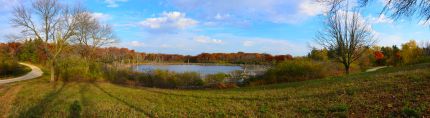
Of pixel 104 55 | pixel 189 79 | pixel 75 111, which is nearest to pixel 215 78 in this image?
pixel 189 79

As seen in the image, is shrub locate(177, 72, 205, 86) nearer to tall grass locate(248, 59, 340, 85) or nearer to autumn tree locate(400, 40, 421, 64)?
tall grass locate(248, 59, 340, 85)

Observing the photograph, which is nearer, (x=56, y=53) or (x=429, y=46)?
(x=56, y=53)

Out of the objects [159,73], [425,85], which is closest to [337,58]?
[159,73]

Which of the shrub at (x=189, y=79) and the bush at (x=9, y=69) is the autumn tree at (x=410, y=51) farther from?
the bush at (x=9, y=69)

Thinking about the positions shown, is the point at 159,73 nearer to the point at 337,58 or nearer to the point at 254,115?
the point at 337,58

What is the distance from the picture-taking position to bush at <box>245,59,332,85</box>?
97.8 feet

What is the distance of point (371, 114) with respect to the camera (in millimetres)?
7262

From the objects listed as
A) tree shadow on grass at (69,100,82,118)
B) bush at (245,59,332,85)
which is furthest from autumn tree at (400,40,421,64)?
tree shadow on grass at (69,100,82,118)

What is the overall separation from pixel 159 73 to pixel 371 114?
27.3 metres

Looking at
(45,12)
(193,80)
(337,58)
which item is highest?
(45,12)

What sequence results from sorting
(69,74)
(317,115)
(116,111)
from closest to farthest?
1. (317,115)
2. (116,111)
3. (69,74)

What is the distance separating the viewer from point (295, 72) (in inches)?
1196

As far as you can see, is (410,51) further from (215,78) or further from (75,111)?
(75,111)

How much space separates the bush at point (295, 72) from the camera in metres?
29.8
